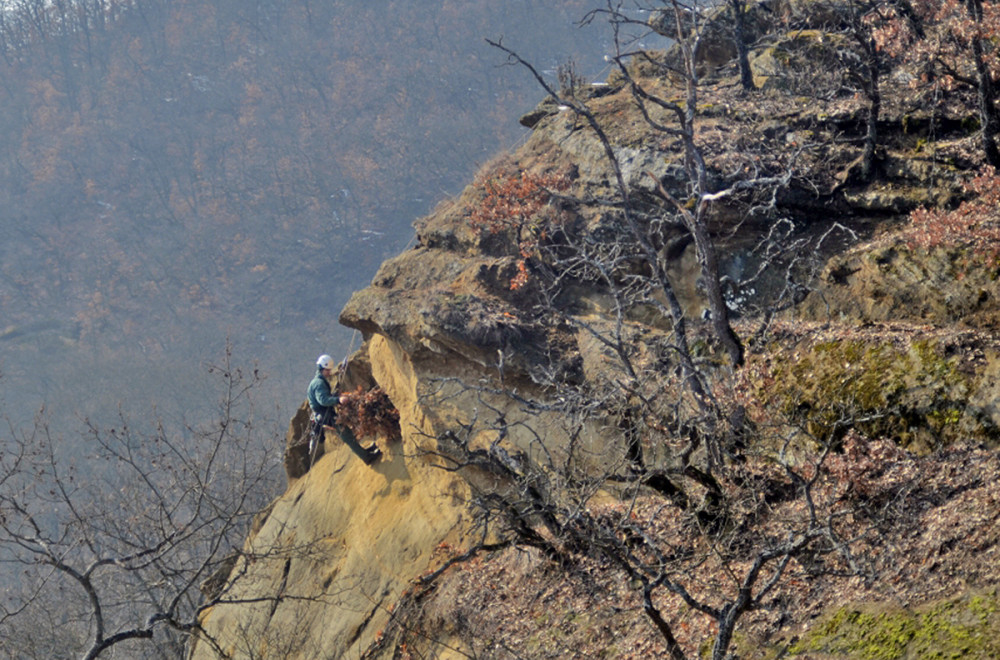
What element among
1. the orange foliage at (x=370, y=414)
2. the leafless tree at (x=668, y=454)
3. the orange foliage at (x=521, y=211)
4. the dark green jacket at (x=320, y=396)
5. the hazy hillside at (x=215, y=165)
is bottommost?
the leafless tree at (x=668, y=454)

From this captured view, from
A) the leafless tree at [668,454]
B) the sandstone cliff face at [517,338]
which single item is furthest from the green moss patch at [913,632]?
the sandstone cliff face at [517,338]

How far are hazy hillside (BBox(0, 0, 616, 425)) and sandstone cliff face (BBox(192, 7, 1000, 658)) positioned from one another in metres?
33.3

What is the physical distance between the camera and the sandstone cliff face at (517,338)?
8859 mm

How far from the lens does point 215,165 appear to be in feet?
191

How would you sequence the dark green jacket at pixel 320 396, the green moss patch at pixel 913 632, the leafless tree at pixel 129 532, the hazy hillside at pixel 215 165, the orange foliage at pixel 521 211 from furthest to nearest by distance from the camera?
the hazy hillside at pixel 215 165
the dark green jacket at pixel 320 396
the orange foliage at pixel 521 211
the leafless tree at pixel 129 532
the green moss patch at pixel 913 632

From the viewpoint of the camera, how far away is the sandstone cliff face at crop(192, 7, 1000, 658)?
8.86m

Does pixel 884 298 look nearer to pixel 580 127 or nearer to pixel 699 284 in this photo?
pixel 699 284

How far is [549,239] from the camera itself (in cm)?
1220

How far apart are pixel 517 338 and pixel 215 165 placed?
52.3m

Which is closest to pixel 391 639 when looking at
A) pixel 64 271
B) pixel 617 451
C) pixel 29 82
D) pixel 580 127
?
pixel 617 451

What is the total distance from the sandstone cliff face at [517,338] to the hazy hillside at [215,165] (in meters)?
33.3

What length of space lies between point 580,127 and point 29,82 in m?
64.2

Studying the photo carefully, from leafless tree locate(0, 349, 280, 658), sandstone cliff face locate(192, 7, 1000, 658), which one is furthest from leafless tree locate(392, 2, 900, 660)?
leafless tree locate(0, 349, 280, 658)

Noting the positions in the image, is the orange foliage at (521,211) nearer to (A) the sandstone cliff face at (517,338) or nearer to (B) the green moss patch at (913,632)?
(A) the sandstone cliff face at (517,338)
